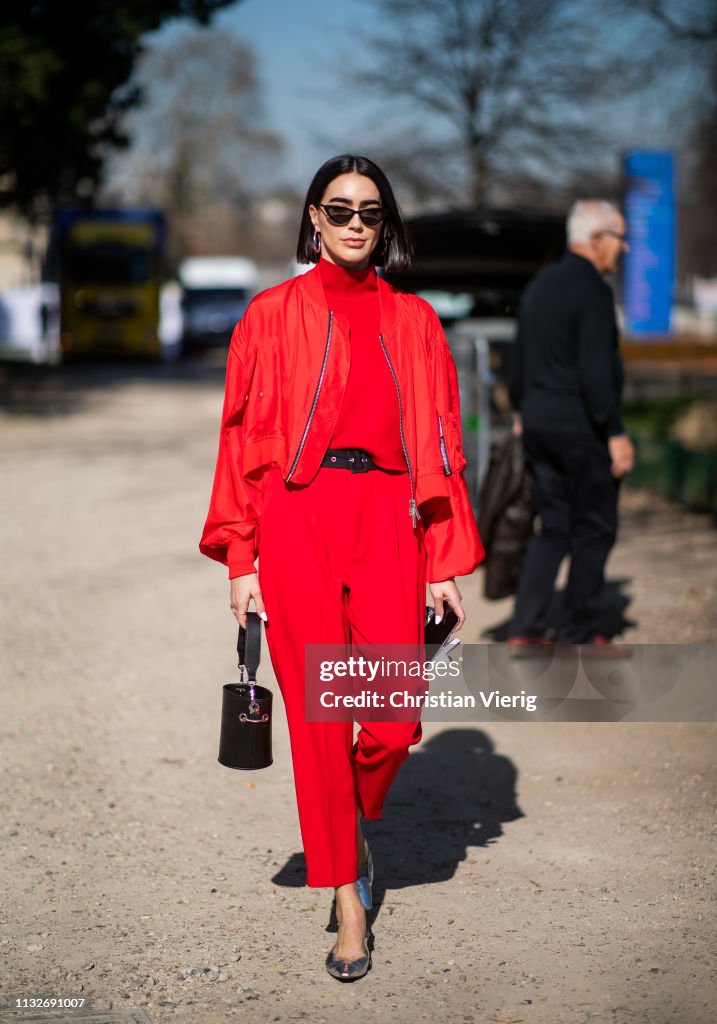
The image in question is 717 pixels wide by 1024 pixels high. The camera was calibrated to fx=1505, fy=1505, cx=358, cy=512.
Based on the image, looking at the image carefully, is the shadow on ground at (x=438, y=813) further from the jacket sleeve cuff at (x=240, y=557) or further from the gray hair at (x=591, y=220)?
the gray hair at (x=591, y=220)

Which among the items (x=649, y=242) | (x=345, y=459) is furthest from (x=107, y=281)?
(x=345, y=459)

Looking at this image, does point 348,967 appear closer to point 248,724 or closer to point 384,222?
point 248,724

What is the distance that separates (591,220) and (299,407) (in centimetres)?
327

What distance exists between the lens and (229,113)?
63.2m

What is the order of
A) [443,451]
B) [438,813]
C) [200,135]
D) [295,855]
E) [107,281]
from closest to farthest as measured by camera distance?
[443,451] → [295,855] → [438,813] → [107,281] → [200,135]

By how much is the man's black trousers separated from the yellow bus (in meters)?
28.8

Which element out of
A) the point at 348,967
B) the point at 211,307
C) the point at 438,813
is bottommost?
the point at 211,307

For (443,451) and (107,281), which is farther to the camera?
(107,281)

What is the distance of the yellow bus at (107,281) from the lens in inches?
1359

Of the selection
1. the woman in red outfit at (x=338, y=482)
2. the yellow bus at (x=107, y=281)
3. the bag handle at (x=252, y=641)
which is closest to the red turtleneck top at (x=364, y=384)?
the woman in red outfit at (x=338, y=482)

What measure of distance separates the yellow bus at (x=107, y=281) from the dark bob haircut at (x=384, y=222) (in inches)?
1237

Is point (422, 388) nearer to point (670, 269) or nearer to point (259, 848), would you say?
point (259, 848)

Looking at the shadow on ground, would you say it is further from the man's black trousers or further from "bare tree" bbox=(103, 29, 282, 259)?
"bare tree" bbox=(103, 29, 282, 259)

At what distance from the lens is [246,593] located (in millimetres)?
3629
